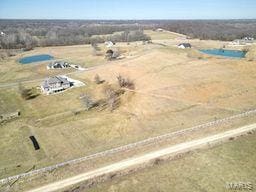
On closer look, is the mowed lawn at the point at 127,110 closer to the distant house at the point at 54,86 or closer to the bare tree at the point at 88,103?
the bare tree at the point at 88,103

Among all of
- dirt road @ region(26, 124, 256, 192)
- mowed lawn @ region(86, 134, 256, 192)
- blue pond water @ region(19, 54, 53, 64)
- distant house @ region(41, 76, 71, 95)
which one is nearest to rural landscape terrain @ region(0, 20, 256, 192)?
mowed lawn @ region(86, 134, 256, 192)

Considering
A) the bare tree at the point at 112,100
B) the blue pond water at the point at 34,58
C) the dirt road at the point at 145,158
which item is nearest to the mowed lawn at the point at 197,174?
the dirt road at the point at 145,158

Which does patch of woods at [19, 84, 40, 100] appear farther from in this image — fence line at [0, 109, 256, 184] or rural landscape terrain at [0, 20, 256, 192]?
fence line at [0, 109, 256, 184]

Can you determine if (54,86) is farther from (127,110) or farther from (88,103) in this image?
(127,110)

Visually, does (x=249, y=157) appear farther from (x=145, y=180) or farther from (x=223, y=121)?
(x=145, y=180)

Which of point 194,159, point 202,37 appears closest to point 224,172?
point 194,159
